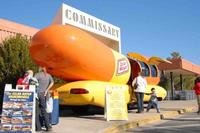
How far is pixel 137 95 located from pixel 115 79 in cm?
129

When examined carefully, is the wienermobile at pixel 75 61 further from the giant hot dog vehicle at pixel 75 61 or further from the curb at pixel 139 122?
the curb at pixel 139 122

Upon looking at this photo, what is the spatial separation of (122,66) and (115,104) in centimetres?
262

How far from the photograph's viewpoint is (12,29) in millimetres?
21375

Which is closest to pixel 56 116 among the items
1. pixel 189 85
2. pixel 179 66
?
pixel 179 66

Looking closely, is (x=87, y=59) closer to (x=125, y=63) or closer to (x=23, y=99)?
(x=125, y=63)

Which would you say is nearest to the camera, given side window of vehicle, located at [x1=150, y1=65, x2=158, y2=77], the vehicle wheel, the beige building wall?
the vehicle wheel

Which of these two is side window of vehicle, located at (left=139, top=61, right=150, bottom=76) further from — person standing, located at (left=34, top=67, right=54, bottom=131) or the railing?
the railing

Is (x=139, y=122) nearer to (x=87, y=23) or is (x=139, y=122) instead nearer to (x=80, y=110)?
(x=80, y=110)

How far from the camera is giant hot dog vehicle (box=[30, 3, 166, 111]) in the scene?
13227 mm

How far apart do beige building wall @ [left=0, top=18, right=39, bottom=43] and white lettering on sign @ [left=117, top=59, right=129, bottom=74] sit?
724cm

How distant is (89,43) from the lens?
1386cm

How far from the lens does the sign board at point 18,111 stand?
29.5 ft

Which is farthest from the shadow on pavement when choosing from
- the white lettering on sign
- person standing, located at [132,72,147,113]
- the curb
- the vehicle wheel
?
the curb

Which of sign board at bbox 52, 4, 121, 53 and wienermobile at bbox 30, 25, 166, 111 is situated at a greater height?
sign board at bbox 52, 4, 121, 53
